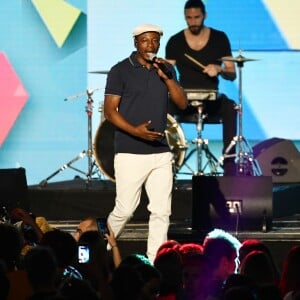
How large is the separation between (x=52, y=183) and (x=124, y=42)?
1858 mm

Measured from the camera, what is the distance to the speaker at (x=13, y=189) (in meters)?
10.4

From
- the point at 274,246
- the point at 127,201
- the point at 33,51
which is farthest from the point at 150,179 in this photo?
the point at 33,51

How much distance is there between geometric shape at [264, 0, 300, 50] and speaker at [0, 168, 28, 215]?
4.14 metres

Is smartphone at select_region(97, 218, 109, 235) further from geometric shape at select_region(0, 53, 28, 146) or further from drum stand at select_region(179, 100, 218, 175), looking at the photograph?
geometric shape at select_region(0, 53, 28, 146)

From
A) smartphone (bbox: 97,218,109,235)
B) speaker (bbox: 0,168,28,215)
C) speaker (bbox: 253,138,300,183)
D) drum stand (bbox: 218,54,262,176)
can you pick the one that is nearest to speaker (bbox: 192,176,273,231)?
drum stand (bbox: 218,54,262,176)

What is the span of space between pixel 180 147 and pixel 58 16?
228cm

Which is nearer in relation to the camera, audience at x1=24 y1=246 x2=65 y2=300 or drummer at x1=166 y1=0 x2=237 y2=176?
audience at x1=24 y1=246 x2=65 y2=300

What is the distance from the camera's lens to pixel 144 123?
8.64 m

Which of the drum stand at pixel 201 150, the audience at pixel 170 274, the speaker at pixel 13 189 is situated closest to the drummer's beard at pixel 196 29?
the drum stand at pixel 201 150

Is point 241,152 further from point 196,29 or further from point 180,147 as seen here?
point 196,29

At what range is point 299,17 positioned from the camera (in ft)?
44.0

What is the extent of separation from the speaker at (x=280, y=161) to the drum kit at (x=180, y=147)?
0.61 feet

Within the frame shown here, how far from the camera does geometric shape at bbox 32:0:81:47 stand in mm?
13422

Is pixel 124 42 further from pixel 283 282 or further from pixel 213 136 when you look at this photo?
pixel 283 282
